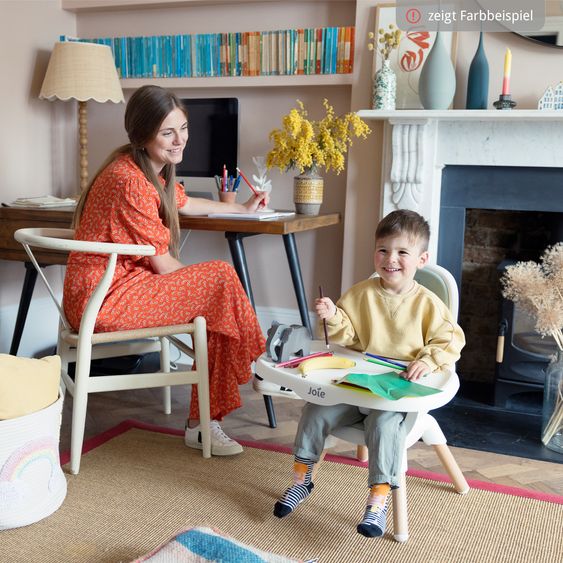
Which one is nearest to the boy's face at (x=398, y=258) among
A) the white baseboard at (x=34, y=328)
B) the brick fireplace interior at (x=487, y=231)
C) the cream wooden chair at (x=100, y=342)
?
the cream wooden chair at (x=100, y=342)

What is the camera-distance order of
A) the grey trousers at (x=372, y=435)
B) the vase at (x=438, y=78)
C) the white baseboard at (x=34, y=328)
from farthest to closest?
the white baseboard at (x=34, y=328), the vase at (x=438, y=78), the grey trousers at (x=372, y=435)

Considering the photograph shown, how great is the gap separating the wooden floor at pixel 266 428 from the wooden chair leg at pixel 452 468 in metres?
0.16

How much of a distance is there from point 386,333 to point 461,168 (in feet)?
3.98

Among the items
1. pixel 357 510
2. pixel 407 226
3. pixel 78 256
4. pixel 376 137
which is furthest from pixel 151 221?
Answer: pixel 376 137

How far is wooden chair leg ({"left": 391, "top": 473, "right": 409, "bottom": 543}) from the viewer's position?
1690 mm

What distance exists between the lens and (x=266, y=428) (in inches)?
97.8

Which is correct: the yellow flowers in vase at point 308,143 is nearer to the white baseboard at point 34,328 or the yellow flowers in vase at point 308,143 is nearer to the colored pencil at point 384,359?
the colored pencil at point 384,359

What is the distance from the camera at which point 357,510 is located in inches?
73.6

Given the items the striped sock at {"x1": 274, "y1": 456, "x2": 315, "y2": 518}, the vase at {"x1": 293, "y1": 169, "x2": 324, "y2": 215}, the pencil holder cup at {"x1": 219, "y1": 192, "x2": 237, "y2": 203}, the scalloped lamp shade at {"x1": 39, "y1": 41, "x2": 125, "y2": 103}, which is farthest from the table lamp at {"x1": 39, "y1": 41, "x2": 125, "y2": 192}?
the striped sock at {"x1": 274, "y1": 456, "x2": 315, "y2": 518}

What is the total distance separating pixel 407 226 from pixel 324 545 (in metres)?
0.82

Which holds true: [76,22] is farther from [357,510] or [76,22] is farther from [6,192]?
[357,510]

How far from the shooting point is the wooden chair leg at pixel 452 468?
6.21 feet

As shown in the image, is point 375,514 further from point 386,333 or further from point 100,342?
point 100,342

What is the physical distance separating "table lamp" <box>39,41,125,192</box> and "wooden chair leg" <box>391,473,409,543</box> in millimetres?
1956
